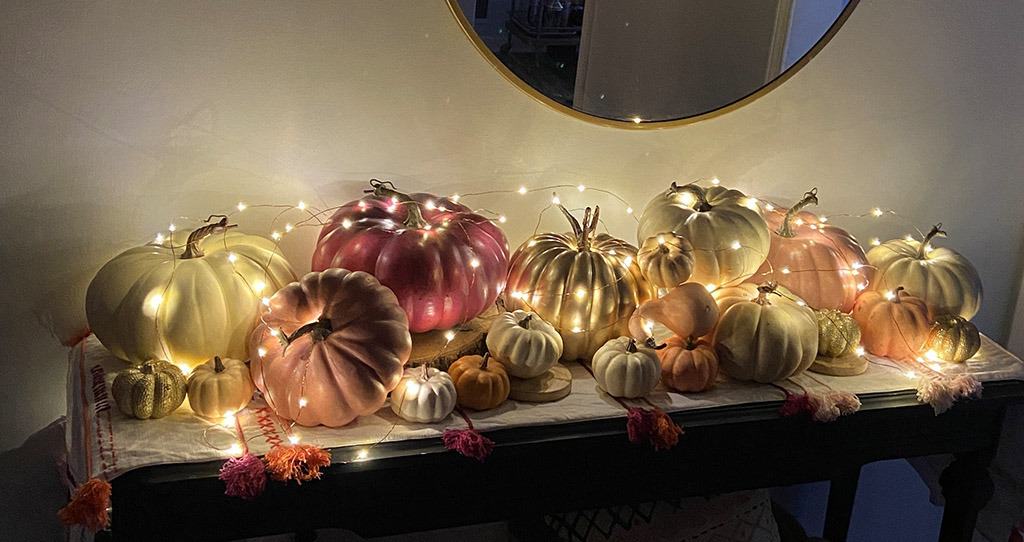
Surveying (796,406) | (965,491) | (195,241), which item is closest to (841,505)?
(965,491)

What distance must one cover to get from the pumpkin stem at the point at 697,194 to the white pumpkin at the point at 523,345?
1.11 feet

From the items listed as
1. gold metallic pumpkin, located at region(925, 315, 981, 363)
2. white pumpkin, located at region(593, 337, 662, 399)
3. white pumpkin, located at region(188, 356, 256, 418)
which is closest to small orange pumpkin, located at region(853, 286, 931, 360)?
gold metallic pumpkin, located at region(925, 315, 981, 363)

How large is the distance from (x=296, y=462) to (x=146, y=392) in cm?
22

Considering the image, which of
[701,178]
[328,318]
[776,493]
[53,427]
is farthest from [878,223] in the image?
[53,427]

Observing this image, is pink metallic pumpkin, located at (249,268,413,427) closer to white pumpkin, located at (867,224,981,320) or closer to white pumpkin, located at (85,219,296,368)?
white pumpkin, located at (85,219,296,368)

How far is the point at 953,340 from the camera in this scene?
4.94ft

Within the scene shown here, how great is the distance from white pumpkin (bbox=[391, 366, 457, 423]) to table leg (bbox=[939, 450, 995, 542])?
886 millimetres

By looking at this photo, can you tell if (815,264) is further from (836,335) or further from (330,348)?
(330,348)

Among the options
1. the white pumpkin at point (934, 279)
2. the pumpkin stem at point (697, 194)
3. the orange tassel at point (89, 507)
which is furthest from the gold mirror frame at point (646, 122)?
the orange tassel at point (89, 507)

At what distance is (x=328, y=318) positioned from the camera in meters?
1.23

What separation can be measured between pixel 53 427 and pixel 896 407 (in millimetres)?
1307

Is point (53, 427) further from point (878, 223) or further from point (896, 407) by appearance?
point (878, 223)

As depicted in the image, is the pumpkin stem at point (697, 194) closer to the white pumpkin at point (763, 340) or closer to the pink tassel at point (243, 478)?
the white pumpkin at point (763, 340)

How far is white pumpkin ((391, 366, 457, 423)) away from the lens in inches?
48.4
